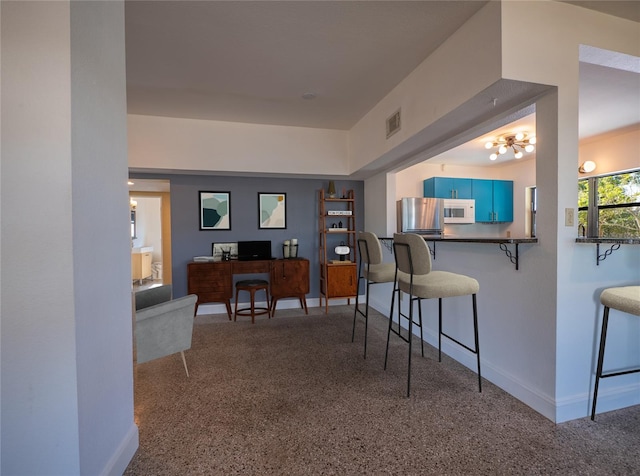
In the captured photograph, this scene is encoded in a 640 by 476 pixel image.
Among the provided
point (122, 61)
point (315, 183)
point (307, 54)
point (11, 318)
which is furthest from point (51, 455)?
point (315, 183)

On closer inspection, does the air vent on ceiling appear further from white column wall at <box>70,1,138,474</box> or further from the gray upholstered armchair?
the gray upholstered armchair

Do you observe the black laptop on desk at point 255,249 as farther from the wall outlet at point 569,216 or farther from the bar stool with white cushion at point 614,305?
the bar stool with white cushion at point 614,305

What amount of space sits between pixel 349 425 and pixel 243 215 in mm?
3384

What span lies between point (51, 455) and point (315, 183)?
414cm

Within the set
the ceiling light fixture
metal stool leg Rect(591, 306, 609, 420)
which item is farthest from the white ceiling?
metal stool leg Rect(591, 306, 609, 420)

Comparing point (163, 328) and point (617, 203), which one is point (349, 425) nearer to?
point (163, 328)

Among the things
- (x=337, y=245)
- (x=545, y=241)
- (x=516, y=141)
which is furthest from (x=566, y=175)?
(x=337, y=245)

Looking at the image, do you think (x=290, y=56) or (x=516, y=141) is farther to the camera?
(x=516, y=141)

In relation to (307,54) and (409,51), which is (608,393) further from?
(307,54)

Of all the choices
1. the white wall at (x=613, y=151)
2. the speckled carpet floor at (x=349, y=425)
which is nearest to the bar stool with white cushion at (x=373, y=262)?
the speckled carpet floor at (x=349, y=425)

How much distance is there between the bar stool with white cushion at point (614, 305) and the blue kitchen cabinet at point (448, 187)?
11.3 ft

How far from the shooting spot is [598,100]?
10.2ft

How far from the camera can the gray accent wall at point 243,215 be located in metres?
4.30

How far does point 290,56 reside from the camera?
240 cm
